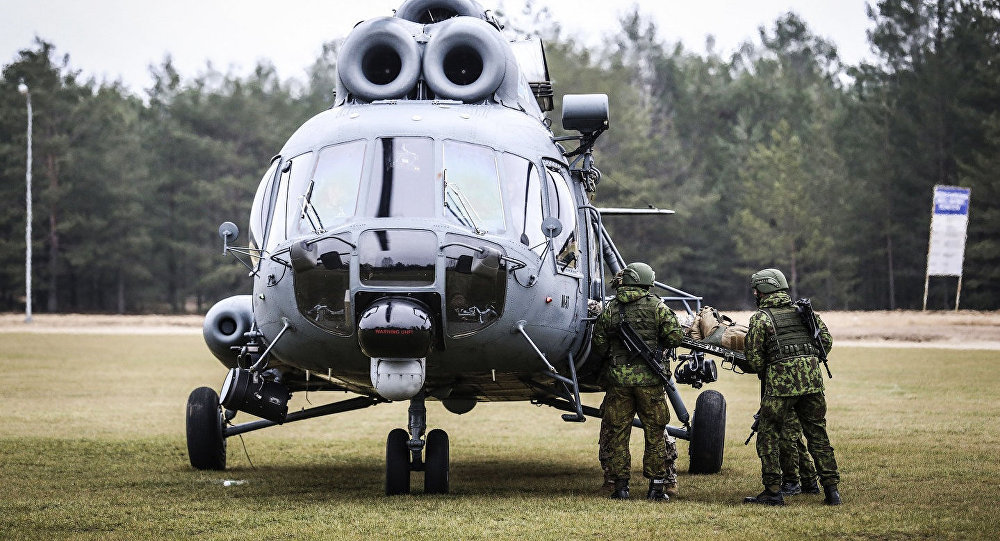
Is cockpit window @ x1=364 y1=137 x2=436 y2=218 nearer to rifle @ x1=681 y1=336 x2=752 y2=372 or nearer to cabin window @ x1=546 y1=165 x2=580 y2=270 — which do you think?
cabin window @ x1=546 y1=165 x2=580 y2=270

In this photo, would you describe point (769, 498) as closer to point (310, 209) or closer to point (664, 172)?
point (310, 209)

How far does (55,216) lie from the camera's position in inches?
2586

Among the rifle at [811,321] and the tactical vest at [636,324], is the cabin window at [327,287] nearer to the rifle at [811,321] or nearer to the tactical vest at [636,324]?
the tactical vest at [636,324]

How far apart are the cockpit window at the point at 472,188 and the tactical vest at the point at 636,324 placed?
1.29 meters

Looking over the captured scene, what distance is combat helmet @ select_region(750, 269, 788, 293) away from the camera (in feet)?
31.2

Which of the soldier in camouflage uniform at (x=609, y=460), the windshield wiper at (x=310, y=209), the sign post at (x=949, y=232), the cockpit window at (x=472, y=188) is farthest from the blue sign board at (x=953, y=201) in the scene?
the windshield wiper at (x=310, y=209)

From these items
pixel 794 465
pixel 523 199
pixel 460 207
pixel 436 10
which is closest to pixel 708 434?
pixel 794 465

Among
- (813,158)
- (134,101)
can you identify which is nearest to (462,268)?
(813,158)

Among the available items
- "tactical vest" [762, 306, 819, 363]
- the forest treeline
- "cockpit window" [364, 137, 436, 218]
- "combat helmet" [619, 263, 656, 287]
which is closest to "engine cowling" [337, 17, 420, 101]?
"cockpit window" [364, 137, 436, 218]

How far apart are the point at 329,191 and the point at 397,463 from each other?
2.25 metres

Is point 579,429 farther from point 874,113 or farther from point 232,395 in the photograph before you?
point 874,113

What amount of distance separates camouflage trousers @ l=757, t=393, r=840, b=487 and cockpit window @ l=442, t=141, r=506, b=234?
8.28 ft

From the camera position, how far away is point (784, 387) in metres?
9.25

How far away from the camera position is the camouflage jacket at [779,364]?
30.3 feet
